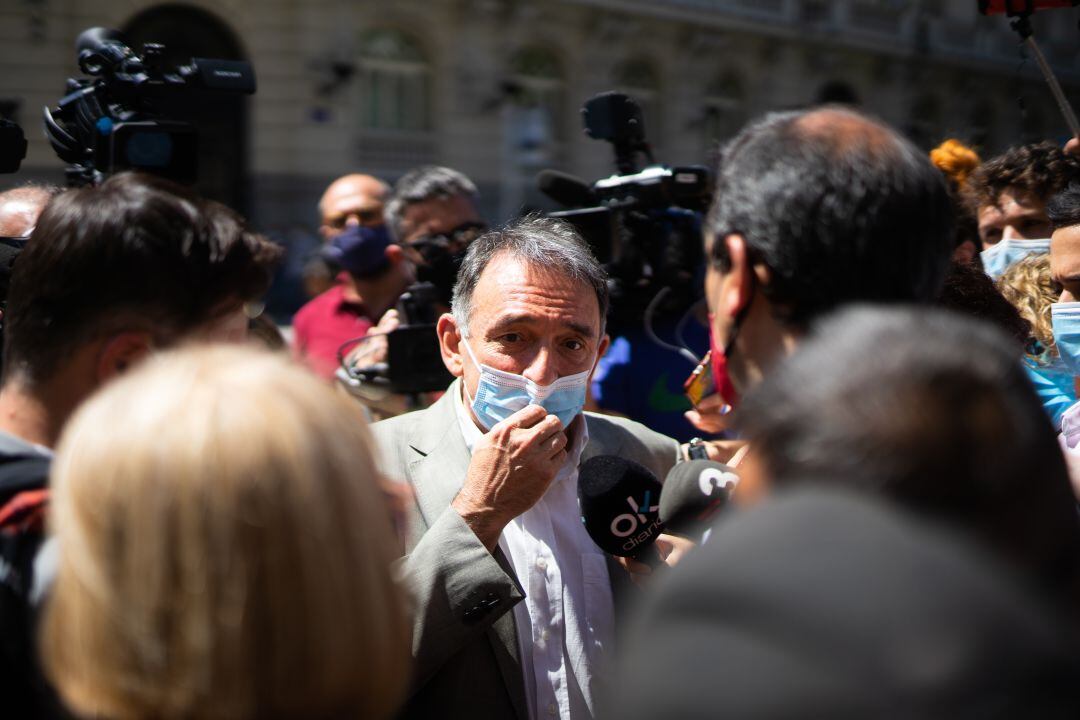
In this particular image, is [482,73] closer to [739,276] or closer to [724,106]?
[724,106]

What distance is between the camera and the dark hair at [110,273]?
164 cm

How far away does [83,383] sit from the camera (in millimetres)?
1655

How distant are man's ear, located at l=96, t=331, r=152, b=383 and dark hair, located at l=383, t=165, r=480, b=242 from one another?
297 cm

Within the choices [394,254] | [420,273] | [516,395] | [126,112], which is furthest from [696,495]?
[394,254]

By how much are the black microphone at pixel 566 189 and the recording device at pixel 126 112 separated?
42.6 inches

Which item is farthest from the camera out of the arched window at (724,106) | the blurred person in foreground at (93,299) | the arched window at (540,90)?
the arched window at (724,106)

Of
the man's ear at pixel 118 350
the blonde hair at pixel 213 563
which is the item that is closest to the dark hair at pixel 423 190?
the man's ear at pixel 118 350

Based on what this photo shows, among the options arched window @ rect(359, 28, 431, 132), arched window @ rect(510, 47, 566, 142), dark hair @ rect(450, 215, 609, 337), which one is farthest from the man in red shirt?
arched window @ rect(510, 47, 566, 142)

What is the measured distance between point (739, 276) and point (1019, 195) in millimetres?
Result: 2923

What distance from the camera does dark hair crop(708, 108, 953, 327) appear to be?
4.92ft

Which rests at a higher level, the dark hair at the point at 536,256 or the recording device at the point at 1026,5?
the recording device at the point at 1026,5

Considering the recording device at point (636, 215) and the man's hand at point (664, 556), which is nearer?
the man's hand at point (664, 556)

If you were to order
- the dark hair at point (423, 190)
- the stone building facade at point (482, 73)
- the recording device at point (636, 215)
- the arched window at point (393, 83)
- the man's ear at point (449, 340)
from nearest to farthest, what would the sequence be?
the man's ear at point (449, 340) < the recording device at point (636, 215) < the dark hair at point (423, 190) < the stone building facade at point (482, 73) < the arched window at point (393, 83)

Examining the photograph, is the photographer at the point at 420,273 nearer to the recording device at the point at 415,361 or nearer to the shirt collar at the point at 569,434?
the recording device at the point at 415,361
